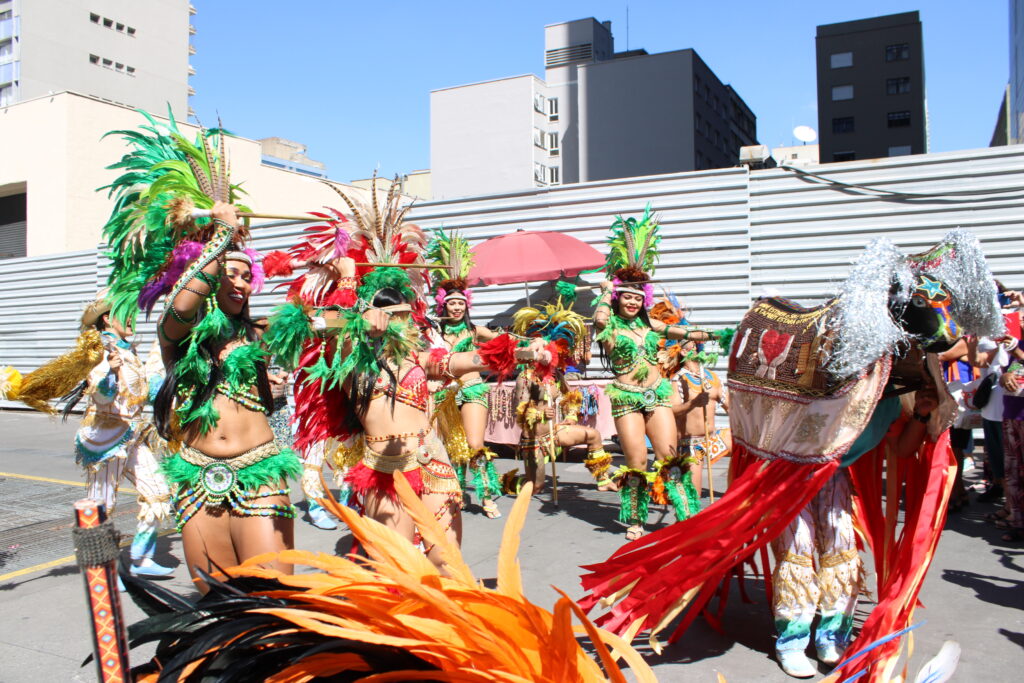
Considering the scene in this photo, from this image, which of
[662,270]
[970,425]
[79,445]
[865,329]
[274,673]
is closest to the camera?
[274,673]

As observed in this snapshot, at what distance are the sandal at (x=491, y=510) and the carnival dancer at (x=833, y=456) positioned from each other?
3.20m

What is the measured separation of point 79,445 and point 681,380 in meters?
4.94

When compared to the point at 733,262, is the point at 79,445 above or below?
below

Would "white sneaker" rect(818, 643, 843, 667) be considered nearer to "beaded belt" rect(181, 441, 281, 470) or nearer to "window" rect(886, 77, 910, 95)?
"beaded belt" rect(181, 441, 281, 470)

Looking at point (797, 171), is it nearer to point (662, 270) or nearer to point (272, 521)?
point (662, 270)

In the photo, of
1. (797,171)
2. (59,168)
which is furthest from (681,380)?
(59,168)

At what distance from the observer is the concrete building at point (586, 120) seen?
31531 mm

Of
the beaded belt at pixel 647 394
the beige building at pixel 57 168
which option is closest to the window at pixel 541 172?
the beige building at pixel 57 168

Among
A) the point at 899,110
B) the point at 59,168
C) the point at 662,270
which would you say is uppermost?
the point at 899,110

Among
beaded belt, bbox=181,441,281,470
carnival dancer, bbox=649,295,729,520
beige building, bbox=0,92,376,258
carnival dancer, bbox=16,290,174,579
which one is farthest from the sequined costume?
beige building, bbox=0,92,376,258

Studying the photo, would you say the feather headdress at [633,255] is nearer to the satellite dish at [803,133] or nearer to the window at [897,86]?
the satellite dish at [803,133]

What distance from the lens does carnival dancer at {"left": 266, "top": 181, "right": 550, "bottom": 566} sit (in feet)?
12.0

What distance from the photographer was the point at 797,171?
10406 mm

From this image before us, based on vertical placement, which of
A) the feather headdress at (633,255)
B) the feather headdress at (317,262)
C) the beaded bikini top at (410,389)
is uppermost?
the feather headdress at (633,255)
